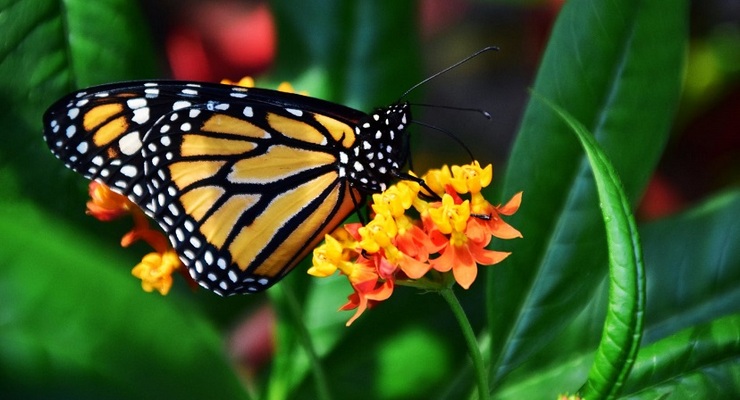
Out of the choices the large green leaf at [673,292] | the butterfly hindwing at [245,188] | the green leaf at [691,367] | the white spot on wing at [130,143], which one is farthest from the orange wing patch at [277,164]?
the green leaf at [691,367]

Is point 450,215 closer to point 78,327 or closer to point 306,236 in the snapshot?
point 306,236

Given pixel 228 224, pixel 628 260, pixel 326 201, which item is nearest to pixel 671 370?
pixel 628 260

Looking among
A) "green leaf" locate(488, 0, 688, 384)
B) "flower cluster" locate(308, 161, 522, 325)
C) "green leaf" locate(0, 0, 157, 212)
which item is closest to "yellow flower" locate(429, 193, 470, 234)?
"flower cluster" locate(308, 161, 522, 325)

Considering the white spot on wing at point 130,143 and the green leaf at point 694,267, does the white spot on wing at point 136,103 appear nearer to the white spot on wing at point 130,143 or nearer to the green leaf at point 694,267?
the white spot on wing at point 130,143

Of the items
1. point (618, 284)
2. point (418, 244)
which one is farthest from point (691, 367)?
point (418, 244)

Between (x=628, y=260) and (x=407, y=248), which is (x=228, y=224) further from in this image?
(x=628, y=260)

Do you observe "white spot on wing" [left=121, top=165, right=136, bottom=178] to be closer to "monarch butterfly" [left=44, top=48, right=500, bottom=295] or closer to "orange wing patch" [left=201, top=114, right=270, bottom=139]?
"monarch butterfly" [left=44, top=48, right=500, bottom=295]

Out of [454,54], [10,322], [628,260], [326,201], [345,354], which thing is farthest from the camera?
[454,54]
